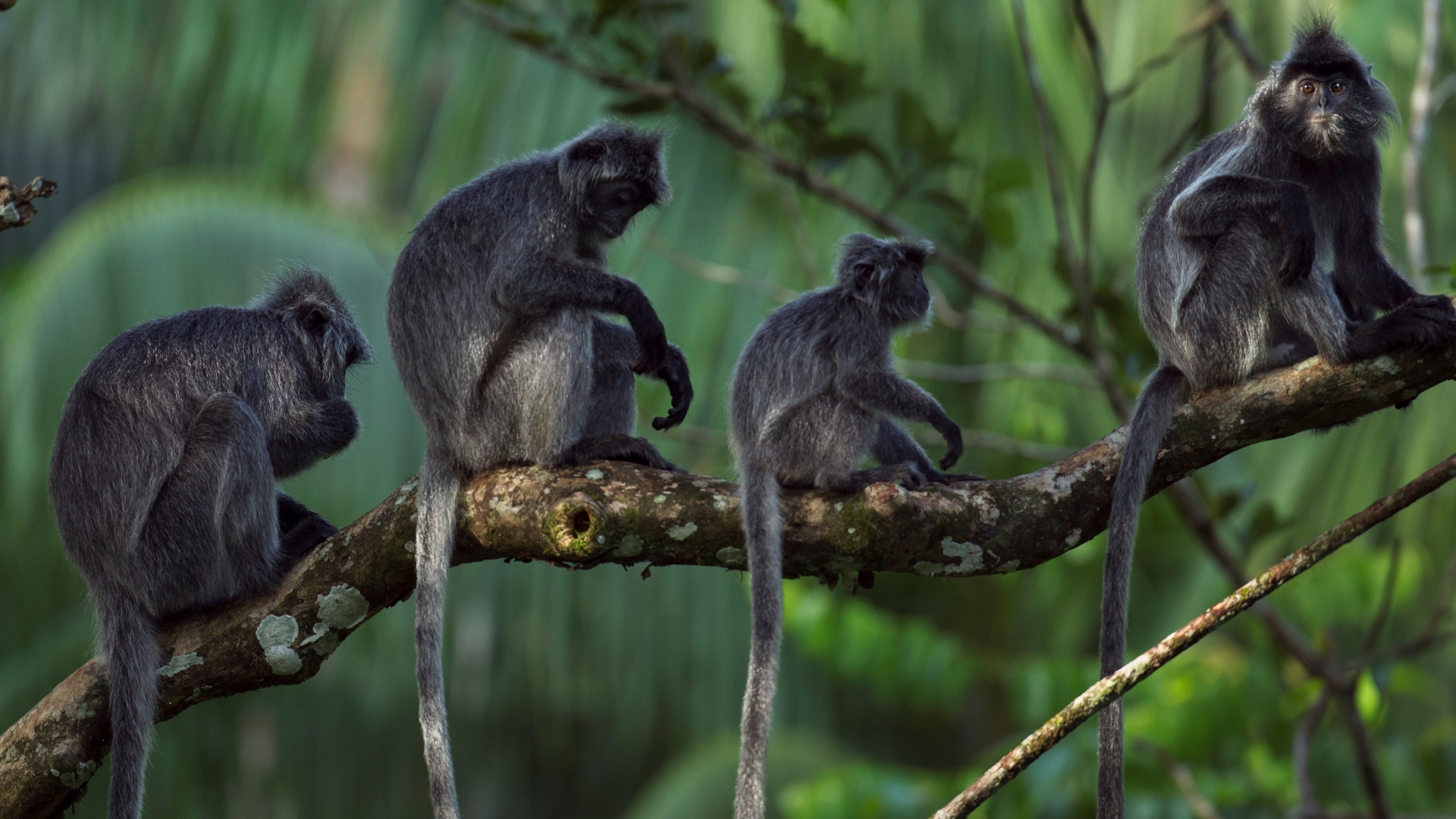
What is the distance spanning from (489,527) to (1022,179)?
285cm

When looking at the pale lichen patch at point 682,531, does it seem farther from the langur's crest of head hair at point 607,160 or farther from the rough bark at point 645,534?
the langur's crest of head hair at point 607,160

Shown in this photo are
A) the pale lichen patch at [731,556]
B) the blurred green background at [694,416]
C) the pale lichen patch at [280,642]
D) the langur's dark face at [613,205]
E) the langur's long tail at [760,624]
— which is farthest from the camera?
the blurred green background at [694,416]

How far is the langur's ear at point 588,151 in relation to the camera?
14.2ft

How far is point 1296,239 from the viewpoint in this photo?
12.8ft

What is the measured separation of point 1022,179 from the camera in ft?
17.8

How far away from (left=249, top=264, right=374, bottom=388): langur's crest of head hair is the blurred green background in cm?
366

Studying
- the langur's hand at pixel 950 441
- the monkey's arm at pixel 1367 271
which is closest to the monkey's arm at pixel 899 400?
the langur's hand at pixel 950 441

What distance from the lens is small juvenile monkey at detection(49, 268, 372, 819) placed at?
401 cm

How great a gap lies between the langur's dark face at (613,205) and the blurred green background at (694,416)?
11.4 feet

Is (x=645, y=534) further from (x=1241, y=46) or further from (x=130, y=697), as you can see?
(x=1241, y=46)

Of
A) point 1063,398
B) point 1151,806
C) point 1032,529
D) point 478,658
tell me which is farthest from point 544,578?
point 1032,529

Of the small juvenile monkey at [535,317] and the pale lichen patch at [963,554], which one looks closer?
the pale lichen patch at [963,554]

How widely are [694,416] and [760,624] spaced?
6929mm

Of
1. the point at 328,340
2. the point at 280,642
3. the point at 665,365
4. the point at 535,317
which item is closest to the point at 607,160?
the point at 535,317
